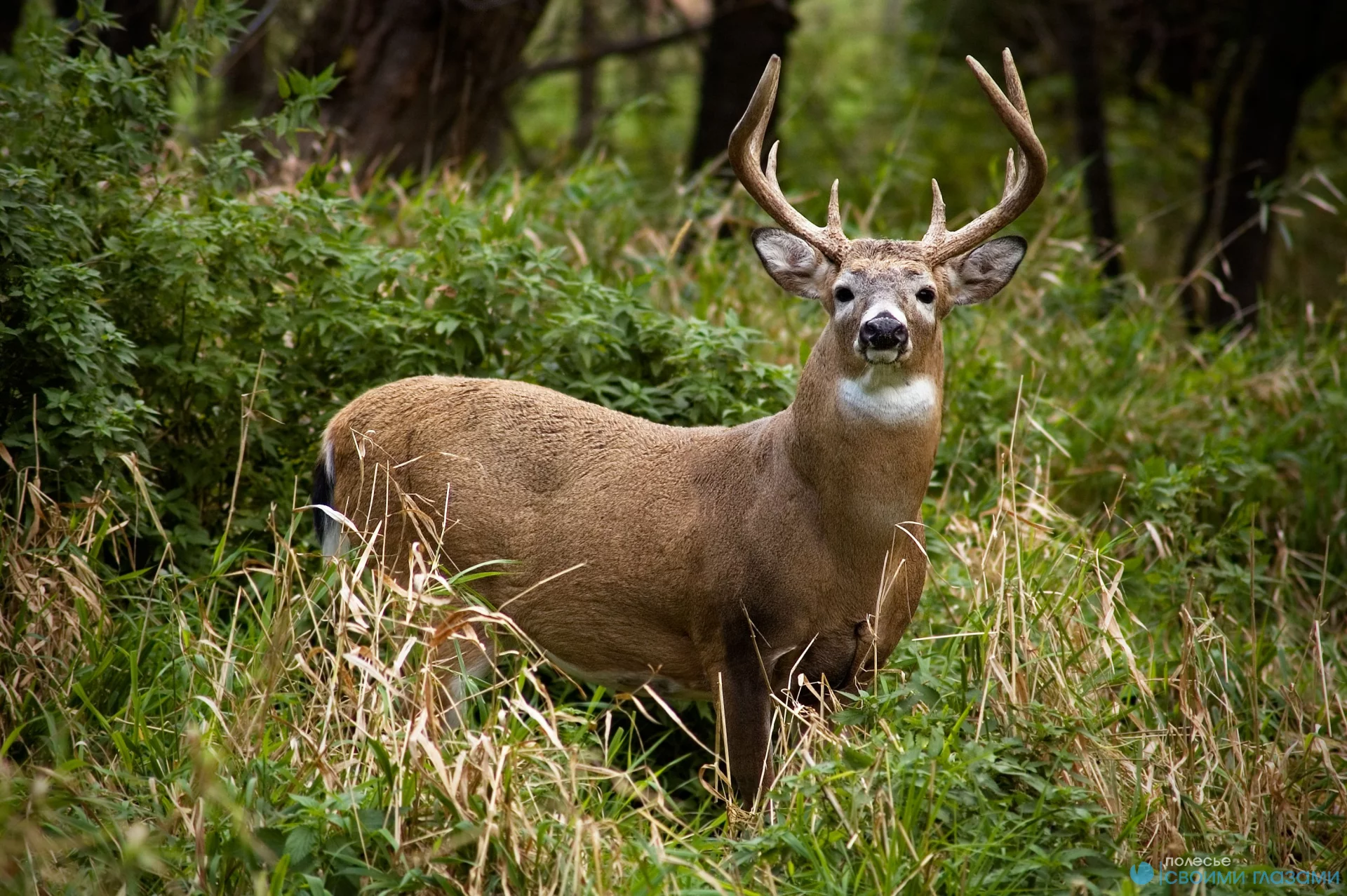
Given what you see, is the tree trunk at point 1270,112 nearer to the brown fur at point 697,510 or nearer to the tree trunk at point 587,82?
the tree trunk at point 587,82

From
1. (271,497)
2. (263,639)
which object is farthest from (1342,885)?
(271,497)

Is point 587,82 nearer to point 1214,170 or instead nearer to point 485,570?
point 1214,170

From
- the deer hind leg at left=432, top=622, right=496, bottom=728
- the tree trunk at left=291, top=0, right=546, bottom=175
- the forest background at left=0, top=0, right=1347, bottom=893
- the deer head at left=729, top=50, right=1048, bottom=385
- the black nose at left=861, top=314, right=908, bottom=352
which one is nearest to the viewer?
the forest background at left=0, top=0, right=1347, bottom=893

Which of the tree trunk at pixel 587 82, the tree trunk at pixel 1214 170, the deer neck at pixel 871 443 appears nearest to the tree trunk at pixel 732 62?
the tree trunk at pixel 587 82

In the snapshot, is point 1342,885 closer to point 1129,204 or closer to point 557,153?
point 557,153

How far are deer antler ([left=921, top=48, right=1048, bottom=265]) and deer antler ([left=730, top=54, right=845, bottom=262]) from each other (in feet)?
0.17

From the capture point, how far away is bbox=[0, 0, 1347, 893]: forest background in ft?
10.6

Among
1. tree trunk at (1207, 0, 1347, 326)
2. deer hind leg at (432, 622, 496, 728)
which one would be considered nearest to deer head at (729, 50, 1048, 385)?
deer hind leg at (432, 622, 496, 728)

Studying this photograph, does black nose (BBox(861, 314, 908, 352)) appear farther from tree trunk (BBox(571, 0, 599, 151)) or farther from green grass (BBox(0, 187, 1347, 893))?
tree trunk (BBox(571, 0, 599, 151))

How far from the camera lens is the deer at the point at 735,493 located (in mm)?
3902

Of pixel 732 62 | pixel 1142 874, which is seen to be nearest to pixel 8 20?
pixel 732 62

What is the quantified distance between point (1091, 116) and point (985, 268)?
515 centimetres

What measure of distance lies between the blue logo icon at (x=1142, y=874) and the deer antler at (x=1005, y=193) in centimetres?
175

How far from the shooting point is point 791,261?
4.30m
